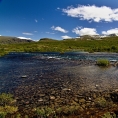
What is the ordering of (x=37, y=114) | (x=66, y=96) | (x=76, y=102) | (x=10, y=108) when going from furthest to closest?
(x=66, y=96), (x=76, y=102), (x=10, y=108), (x=37, y=114)

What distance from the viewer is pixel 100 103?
11680mm

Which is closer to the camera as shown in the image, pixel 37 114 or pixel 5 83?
pixel 37 114

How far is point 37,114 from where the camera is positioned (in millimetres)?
9977

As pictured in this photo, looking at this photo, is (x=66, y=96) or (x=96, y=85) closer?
(x=66, y=96)

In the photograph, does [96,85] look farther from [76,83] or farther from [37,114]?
[37,114]

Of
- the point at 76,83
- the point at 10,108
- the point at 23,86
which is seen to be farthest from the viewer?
the point at 76,83

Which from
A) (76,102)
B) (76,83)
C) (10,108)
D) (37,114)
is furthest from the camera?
(76,83)

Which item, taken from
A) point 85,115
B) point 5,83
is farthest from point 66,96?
point 5,83

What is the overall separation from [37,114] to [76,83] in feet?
28.7

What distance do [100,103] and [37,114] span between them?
13.6 ft

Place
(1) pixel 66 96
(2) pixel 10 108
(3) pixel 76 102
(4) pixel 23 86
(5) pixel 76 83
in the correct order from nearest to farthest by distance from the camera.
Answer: (2) pixel 10 108, (3) pixel 76 102, (1) pixel 66 96, (4) pixel 23 86, (5) pixel 76 83

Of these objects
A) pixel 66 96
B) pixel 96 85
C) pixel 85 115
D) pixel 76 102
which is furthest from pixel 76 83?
pixel 85 115

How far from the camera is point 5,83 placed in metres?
17.5

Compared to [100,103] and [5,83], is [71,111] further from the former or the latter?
[5,83]
